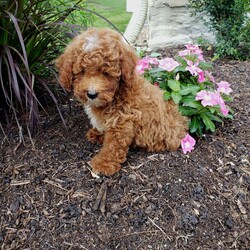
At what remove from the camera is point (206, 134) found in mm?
3344

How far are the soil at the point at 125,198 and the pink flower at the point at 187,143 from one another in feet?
0.15

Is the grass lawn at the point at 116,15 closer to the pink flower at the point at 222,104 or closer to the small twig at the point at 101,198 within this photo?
the pink flower at the point at 222,104

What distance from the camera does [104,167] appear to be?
2.79 meters

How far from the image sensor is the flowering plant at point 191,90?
3107 millimetres

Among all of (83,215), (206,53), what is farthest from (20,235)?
(206,53)

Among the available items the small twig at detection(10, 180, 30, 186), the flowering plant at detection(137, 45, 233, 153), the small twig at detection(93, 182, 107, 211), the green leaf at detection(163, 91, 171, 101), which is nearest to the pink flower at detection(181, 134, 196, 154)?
the flowering plant at detection(137, 45, 233, 153)

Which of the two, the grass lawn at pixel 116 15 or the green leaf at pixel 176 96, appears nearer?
the green leaf at pixel 176 96

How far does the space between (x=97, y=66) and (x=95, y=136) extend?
35.2 inches

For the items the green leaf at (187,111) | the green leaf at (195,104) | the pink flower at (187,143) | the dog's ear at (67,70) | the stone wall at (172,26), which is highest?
the dog's ear at (67,70)

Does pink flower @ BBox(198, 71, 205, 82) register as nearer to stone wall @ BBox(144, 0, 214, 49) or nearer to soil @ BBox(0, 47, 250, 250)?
soil @ BBox(0, 47, 250, 250)

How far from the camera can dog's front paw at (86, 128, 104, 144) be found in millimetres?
3177

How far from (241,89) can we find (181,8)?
227 centimetres

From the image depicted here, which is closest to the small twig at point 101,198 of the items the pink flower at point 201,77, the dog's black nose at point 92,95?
the dog's black nose at point 92,95

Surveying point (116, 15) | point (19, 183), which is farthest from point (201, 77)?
point (116, 15)
